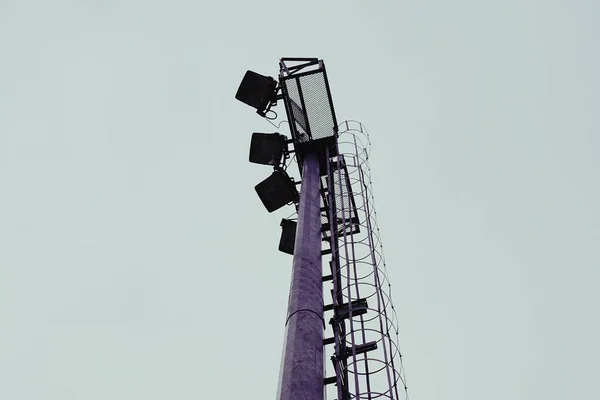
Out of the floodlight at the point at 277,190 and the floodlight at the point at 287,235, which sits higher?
the floodlight at the point at 277,190

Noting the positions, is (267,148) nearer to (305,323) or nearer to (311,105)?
(311,105)

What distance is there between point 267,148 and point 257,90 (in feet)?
5.17

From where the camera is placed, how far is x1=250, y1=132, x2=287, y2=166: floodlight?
13258mm

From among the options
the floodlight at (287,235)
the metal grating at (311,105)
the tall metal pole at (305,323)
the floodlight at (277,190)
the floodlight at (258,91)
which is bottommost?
the tall metal pole at (305,323)

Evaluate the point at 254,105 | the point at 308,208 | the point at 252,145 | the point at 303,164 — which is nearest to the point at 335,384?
the point at 308,208

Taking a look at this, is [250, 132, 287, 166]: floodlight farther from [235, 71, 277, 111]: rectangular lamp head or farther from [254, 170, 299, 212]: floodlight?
[235, 71, 277, 111]: rectangular lamp head

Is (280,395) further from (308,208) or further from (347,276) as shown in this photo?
(308,208)

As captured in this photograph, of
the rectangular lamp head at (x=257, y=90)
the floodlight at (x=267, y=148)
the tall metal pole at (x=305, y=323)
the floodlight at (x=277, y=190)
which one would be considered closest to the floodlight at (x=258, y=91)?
the rectangular lamp head at (x=257, y=90)

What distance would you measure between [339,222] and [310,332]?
4.95 metres

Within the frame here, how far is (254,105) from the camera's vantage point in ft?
46.3

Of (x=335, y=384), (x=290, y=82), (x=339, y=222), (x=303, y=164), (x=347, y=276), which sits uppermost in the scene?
(x=290, y=82)

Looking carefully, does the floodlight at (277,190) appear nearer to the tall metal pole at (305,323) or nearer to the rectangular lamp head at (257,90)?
the rectangular lamp head at (257,90)

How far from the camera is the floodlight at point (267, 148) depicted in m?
13.3

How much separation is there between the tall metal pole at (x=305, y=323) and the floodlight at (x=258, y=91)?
4.92 m
